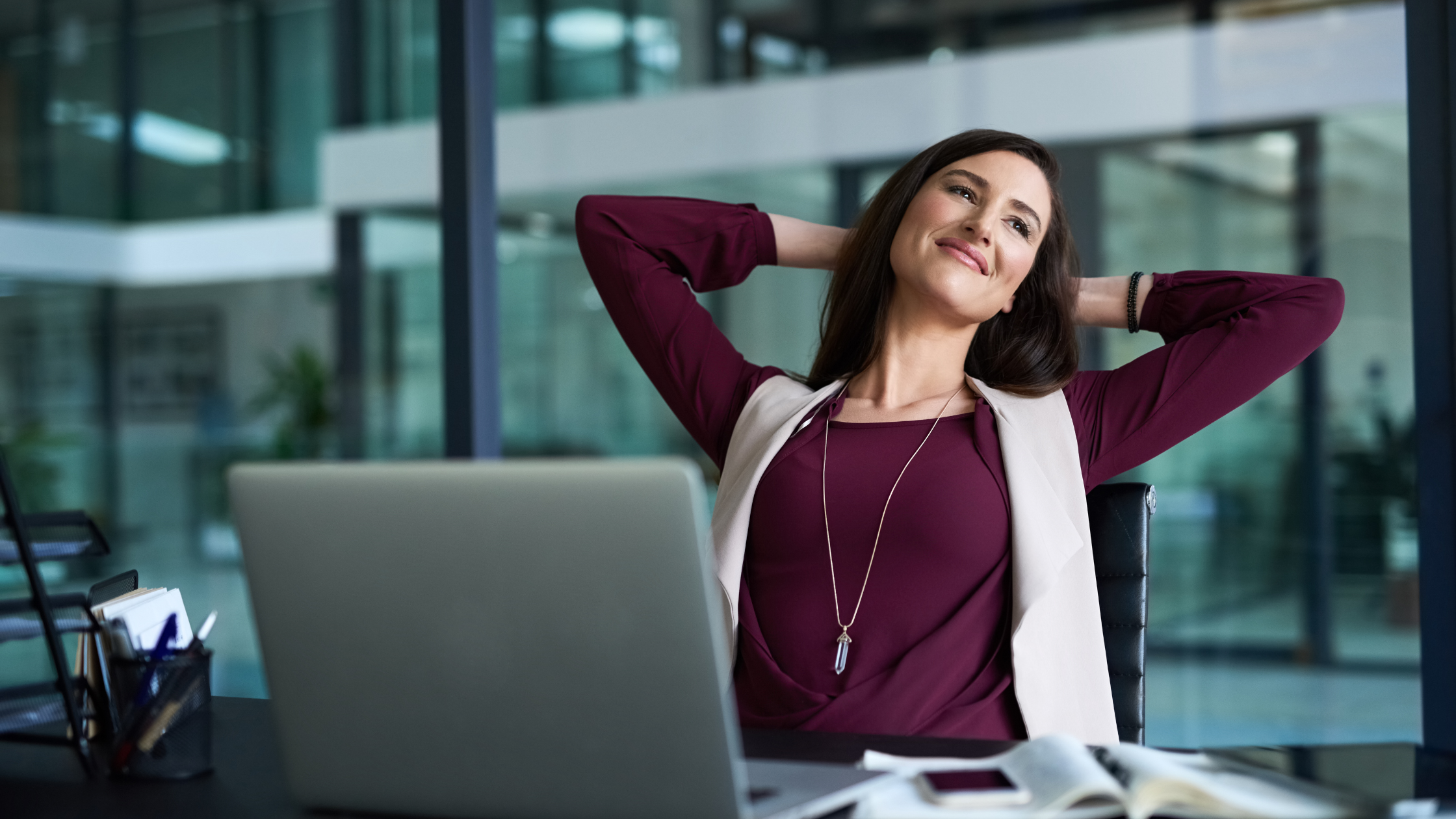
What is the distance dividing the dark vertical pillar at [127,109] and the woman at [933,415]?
2.95 m

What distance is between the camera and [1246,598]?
3.48 m

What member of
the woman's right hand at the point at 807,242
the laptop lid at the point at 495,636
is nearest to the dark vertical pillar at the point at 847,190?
the woman's right hand at the point at 807,242

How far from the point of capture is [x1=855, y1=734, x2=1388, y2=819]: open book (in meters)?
0.88

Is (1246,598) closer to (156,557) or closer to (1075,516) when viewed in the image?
(1075,516)

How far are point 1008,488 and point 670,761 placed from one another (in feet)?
3.07

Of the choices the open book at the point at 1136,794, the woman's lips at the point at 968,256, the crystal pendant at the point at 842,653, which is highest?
the woman's lips at the point at 968,256

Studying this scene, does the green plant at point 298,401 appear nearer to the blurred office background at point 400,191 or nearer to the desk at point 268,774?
the blurred office background at point 400,191

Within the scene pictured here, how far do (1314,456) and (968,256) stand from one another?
6.70 feet

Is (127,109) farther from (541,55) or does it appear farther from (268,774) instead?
(268,774)

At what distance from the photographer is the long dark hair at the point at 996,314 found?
6.16ft

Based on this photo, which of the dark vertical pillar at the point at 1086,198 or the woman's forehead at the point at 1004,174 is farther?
the dark vertical pillar at the point at 1086,198

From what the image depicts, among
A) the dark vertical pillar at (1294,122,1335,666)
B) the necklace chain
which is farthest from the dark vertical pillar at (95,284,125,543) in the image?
the dark vertical pillar at (1294,122,1335,666)

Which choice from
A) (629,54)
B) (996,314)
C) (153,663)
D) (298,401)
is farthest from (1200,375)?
(298,401)

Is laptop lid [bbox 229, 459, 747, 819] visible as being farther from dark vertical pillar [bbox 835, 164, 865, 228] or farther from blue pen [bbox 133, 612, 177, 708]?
dark vertical pillar [bbox 835, 164, 865, 228]
